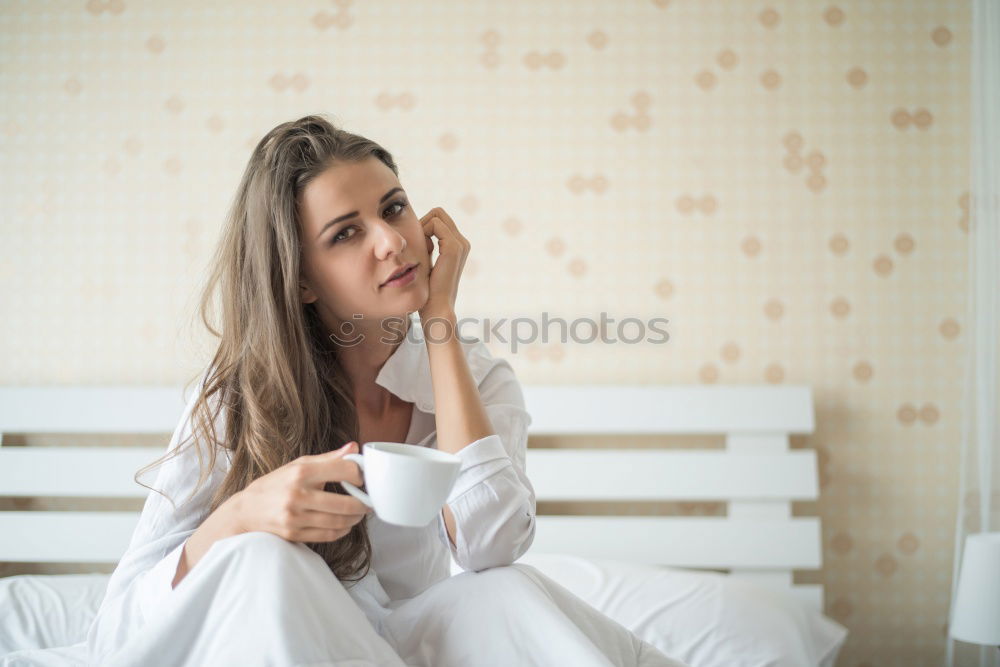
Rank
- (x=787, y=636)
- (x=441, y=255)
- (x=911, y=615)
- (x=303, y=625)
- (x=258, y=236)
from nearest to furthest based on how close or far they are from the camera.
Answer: (x=303, y=625) → (x=258, y=236) → (x=441, y=255) → (x=787, y=636) → (x=911, y=615)

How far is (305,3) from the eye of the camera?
8.00ft

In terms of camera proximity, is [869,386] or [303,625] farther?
[869,386]

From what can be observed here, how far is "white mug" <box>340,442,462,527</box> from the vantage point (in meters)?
0.79

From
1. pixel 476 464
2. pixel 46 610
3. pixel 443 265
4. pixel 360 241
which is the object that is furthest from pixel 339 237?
pixel 46 610

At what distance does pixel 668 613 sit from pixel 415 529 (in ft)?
2.13

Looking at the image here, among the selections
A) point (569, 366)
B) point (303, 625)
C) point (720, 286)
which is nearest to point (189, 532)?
point (303, 625)

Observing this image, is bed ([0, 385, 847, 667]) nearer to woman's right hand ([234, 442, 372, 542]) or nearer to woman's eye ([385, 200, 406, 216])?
woman's eye ([385, 200, 406, 216])

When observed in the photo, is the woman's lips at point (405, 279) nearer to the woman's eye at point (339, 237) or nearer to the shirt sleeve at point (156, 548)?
the woman's eye at point (339, 237)

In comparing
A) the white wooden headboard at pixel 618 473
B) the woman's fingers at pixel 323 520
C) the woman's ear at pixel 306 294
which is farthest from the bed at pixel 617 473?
the woman's fingers at pixel 323 520

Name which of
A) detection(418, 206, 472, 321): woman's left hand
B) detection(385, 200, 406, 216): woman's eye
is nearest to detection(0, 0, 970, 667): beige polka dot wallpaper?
detection(418, 206, 472, 321): woman's left hand

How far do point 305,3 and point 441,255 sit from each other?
1.45 meters

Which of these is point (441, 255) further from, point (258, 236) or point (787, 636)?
point (787, 636)

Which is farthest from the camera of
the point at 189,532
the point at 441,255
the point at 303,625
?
the point at 441,255

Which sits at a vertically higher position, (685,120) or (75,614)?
(685,120)
